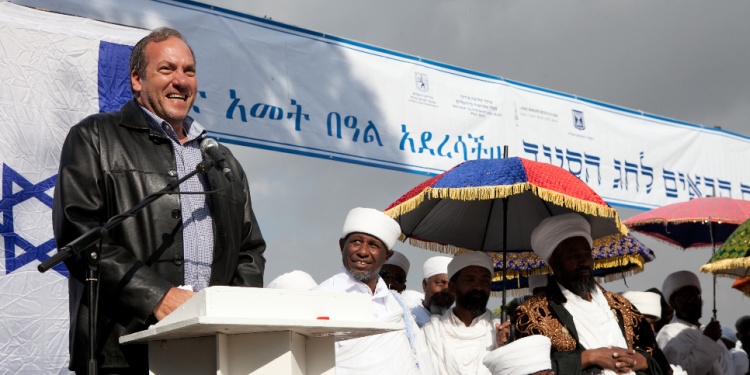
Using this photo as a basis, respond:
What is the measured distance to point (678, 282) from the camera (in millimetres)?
9391

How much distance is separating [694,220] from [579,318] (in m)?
4.23

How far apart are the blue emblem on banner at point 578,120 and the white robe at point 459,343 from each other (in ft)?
10.2

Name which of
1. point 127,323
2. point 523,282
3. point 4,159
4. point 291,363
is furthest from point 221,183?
point 523,282

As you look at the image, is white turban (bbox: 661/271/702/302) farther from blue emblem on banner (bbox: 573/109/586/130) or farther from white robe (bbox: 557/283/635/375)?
white robe (bbox: 557/283/635/375)

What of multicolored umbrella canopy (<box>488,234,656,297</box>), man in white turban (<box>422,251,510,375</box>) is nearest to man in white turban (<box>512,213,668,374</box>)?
man in white turban (<box>422,251,510,375</box>)

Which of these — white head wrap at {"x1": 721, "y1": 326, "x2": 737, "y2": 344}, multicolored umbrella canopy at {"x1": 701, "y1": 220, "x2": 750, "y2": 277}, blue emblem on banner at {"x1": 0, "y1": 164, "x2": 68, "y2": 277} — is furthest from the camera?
white head wrap at {"x1": 721, "y1": 326, "x2": 737, "y2": 344}

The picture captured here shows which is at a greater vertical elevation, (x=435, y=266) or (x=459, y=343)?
(x=435, y=266)

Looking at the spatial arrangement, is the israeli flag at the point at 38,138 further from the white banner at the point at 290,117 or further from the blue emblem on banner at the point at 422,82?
the blue emblem on banner at the point at 422,82

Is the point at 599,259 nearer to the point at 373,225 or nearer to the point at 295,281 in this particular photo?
the point at 373,225

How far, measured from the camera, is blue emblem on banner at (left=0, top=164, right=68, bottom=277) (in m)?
5.74

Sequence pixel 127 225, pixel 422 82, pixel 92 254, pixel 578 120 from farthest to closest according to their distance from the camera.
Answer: pixel 578 120, pixel 422 82, pixel 127 225, pixel 92 254

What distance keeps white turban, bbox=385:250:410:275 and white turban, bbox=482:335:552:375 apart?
11.7 feet

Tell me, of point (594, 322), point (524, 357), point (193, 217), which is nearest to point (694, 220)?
point (594, 322)

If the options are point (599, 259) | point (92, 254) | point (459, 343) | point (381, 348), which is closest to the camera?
point (92, 254)
